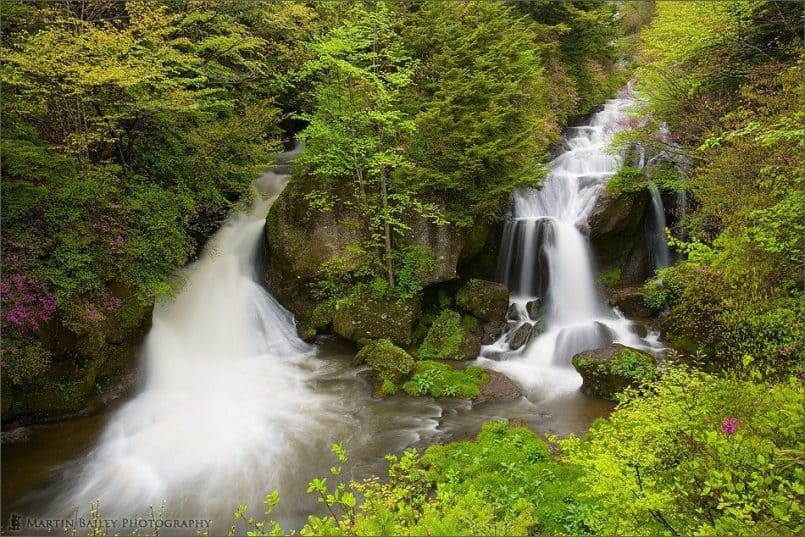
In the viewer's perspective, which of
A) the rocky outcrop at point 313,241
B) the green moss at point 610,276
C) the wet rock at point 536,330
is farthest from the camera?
the green moss at point 610,276

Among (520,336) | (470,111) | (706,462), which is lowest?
(520,336)

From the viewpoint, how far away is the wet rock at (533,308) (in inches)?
527

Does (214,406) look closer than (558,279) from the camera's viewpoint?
Yes

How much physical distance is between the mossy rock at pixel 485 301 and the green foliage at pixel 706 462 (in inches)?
320

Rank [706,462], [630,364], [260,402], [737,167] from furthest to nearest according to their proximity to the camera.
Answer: [260,402] < [630,364] < [737,167] < [706,462]

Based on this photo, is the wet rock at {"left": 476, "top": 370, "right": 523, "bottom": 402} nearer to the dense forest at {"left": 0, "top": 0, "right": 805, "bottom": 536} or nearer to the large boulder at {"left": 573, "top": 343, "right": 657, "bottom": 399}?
the dense forest at {"left": 0, "top": 0, "right": 805, "bottom": 536}

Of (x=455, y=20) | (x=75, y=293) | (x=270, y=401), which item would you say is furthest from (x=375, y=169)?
(x=75, y=293)

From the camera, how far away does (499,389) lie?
405 inches

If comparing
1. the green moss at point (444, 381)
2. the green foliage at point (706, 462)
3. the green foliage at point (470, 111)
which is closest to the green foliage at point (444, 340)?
the green moss at point (444, 381)

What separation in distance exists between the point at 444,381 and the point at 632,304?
682 cm

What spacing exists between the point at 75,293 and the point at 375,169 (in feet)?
23.9

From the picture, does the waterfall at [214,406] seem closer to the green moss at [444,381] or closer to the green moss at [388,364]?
the green moss at [388,364]

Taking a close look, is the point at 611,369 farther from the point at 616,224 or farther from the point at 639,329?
the point at 616,224

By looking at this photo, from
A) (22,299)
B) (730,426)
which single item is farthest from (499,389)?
(22,299)
